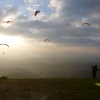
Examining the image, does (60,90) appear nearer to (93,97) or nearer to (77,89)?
(77,89)

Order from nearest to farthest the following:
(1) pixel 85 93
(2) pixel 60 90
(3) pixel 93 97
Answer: (3) pixel 93 97 < (1) pixel 85 93 < (2) pixel 60 90

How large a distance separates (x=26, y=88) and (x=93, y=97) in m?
13.3

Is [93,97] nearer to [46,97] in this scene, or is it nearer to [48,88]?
[46,97]

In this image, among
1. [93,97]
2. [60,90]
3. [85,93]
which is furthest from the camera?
[60,90]

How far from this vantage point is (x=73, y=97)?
2630cm

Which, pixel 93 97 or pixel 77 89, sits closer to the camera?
pixel 93 97

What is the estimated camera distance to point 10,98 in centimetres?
2669

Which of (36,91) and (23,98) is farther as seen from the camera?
(36,91)

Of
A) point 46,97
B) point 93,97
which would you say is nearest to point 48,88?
point 46,97

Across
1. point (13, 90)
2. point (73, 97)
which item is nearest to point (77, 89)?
point (73, 97)

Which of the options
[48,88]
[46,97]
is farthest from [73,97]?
[48,88]

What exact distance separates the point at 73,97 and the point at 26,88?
10543mm

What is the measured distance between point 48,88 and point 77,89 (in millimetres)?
5665

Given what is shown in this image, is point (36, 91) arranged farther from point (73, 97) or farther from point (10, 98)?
point (73, 97)
